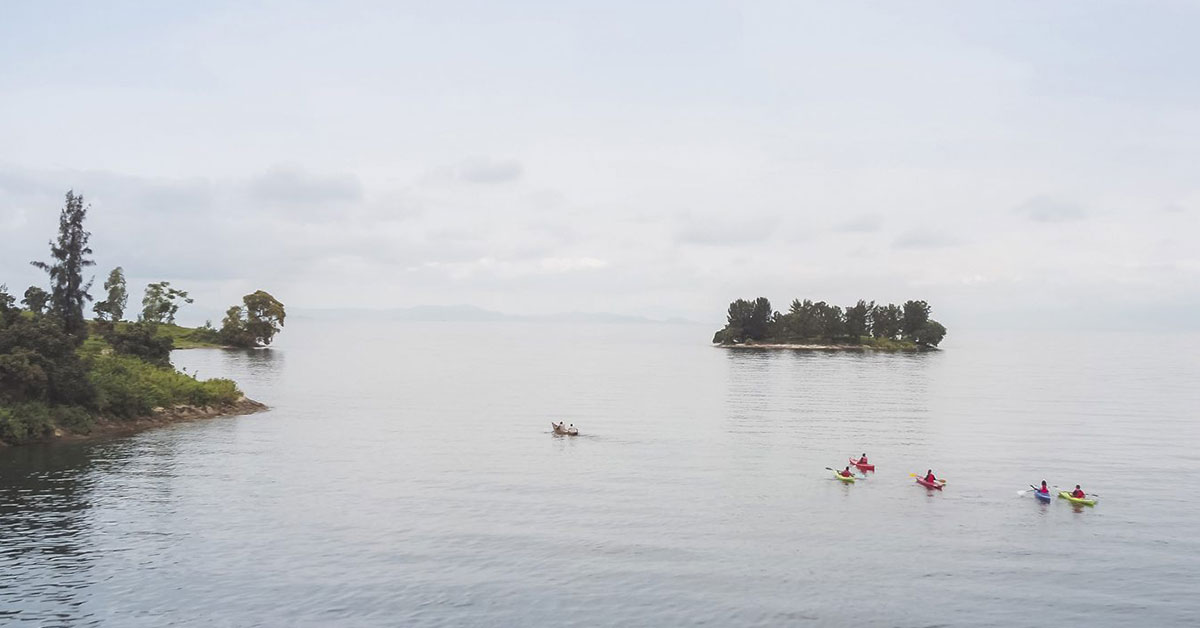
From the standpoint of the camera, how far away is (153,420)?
92.3 meters

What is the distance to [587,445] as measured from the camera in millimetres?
85875

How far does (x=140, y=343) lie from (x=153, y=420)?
74.7 ft

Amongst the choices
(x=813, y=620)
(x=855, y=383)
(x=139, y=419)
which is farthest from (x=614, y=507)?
(x=855, y=383)

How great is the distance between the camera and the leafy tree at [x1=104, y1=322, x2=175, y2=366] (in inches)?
4323

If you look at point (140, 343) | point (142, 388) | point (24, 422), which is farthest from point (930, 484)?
point (140, 343)

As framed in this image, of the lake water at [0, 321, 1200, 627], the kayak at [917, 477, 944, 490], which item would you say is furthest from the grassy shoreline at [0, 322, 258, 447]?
the kayak at [917, 477, 944, 490]

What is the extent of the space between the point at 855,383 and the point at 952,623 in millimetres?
133959

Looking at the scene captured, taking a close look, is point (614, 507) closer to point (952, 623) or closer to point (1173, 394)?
point (952, 623)

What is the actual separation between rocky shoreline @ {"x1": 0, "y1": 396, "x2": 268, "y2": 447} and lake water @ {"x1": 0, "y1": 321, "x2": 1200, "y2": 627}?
3571 millimetres

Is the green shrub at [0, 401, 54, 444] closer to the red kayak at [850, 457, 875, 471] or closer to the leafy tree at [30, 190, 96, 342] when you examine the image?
the leafy tree at [30, 190, 96, 342]

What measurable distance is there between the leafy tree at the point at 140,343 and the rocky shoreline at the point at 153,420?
12.7m

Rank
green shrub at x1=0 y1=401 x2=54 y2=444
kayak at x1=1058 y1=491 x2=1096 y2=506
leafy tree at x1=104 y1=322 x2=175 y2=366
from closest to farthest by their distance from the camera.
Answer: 1. kayak at x1=1058 y1=491 x2=1096 y2=506
2. green shrub at x1=0 y1=401 x2=54 y2=444
3. leafy tree at x1=104 y1=322 x2=175 y2=366

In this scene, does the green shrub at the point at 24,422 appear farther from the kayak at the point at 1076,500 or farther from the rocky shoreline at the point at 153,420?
the kayak at the point at 1076,500

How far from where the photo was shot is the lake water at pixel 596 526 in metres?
38.7
